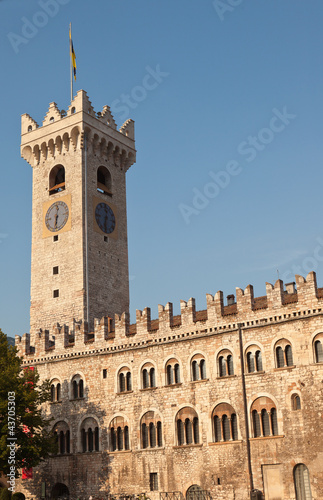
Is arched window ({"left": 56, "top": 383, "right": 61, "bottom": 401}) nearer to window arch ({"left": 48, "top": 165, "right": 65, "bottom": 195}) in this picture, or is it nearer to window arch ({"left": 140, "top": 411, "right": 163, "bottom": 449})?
window arch ({"left": 140, "top": 411, "right": 163, "bottom": 449})

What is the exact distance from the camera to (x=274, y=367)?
129 feet

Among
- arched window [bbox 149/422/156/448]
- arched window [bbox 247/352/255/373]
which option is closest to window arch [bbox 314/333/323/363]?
arched window [bbox 247/352/255/373]

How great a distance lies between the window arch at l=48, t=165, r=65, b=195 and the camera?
60.0m

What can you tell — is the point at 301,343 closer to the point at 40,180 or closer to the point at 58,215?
the point at 58,215

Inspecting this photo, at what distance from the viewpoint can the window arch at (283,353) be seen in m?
39.2

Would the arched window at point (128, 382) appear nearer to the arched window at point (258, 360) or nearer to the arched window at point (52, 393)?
the arched window at point (52, 393)

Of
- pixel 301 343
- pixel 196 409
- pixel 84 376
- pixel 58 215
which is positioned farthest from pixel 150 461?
pixel 58 215

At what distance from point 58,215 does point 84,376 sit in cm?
1688

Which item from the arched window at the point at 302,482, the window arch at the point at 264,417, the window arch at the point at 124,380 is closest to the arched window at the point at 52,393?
the window arch at the point at 124,380

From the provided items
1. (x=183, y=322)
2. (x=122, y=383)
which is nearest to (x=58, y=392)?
(x=122, y=383)

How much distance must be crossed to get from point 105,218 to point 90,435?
68.4 ft

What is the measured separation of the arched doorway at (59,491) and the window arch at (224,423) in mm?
13933

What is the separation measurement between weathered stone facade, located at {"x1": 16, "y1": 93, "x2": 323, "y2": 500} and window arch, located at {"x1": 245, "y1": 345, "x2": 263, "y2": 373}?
0.07 meters

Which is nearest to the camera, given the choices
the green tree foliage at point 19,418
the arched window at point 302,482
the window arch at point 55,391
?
the arched window at point 302,482
